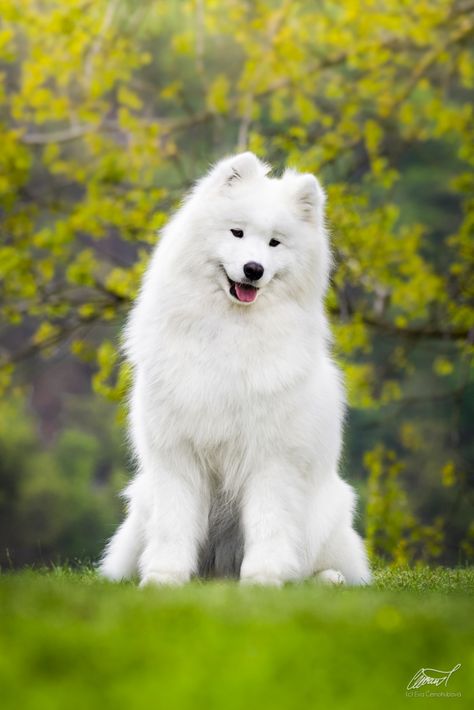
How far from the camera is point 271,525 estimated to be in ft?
15.1

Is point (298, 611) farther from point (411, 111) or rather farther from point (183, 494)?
point (411, 111)

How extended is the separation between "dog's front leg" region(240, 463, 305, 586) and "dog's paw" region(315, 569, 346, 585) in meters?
0.37

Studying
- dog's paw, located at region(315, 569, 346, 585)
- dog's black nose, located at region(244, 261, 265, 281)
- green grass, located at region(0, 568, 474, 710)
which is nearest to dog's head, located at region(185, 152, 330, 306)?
dog's black nose, located at region(244, 261, 265, 281)

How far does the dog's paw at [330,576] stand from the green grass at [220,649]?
108cm

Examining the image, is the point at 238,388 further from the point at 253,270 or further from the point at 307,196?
the point at 307,196

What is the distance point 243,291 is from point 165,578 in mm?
1246

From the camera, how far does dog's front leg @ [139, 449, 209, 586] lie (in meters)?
4.61

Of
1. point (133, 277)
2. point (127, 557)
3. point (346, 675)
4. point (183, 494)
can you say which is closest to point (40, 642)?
point (346, 675)

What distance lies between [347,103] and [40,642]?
756 cm
